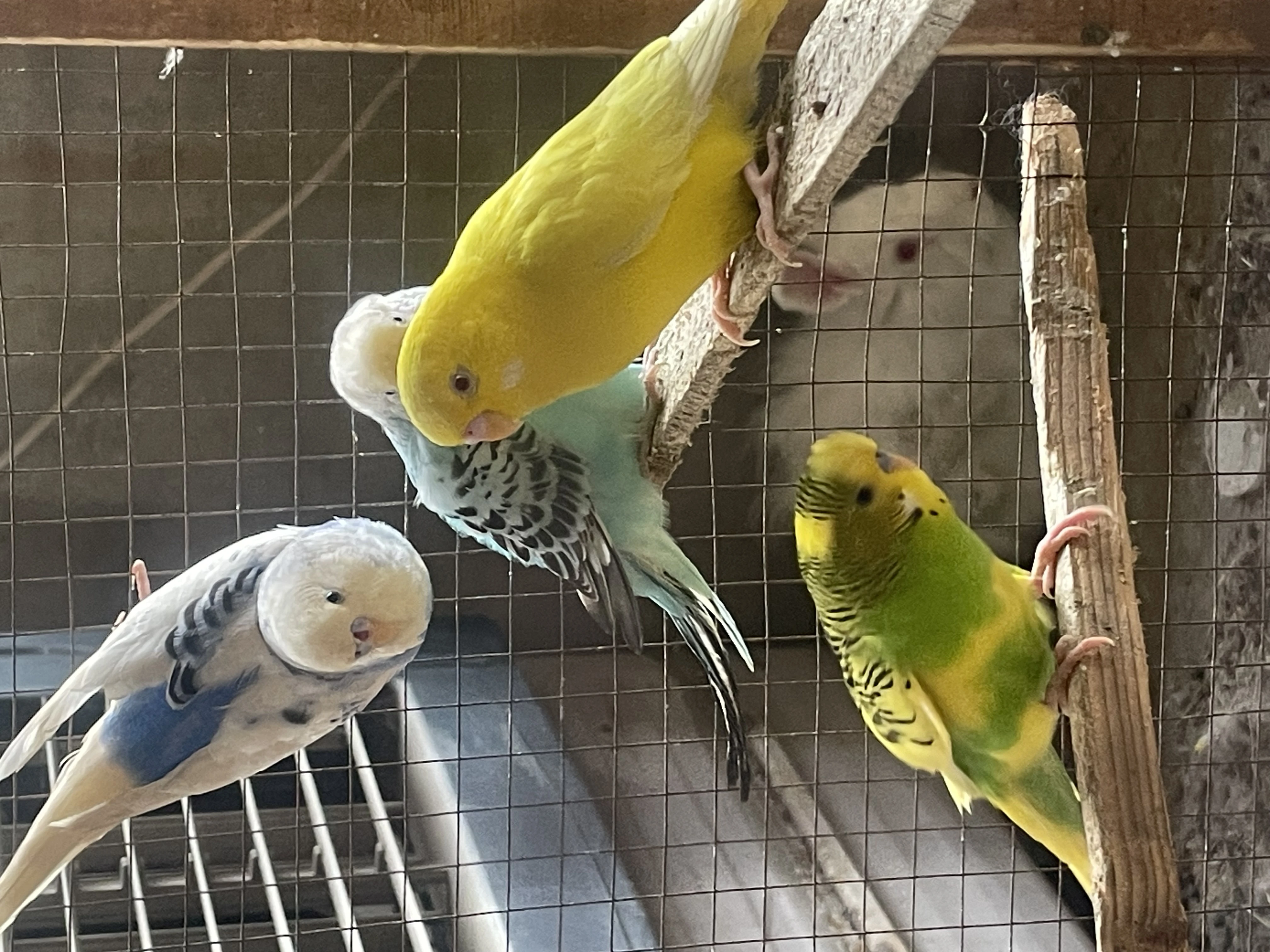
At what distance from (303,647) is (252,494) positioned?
0.51 m

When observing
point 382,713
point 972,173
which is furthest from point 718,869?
point 972,173

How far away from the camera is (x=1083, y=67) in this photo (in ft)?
3.22

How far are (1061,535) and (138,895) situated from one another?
0.92 metres

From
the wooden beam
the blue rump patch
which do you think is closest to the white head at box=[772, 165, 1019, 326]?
the wooden beam

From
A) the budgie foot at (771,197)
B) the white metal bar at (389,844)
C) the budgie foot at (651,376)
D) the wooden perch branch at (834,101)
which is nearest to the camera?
the wooden perch branch at (834,101)

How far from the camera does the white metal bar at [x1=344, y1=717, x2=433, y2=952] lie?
117 centimetres

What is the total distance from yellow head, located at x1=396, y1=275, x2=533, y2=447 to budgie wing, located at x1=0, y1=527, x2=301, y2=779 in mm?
213

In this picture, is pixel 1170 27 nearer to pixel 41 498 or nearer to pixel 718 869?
pixel 718 869

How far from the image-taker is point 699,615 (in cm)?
94

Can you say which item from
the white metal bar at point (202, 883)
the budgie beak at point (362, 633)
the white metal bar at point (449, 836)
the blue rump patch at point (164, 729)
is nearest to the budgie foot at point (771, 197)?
the budgie beak at point (362, 633)

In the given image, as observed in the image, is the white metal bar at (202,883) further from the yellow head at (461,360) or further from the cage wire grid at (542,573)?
the yellow head at (461,360)

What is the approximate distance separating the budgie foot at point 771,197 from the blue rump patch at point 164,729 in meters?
0.45

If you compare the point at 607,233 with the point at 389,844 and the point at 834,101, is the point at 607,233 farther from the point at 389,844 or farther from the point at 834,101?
the point at 389,844

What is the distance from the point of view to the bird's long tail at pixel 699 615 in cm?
91
